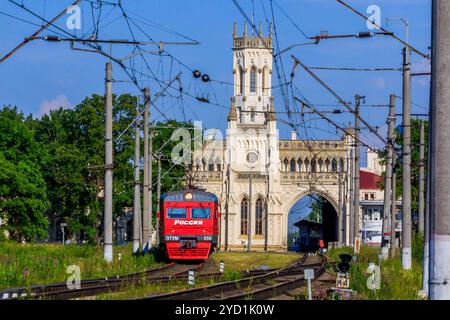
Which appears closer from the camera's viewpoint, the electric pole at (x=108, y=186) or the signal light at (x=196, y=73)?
the electric pole at (x=108, y=186)

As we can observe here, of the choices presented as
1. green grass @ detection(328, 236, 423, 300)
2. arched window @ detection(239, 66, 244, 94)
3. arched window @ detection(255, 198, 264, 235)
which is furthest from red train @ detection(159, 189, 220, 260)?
arched window @ detection(239, 66, 244, 94)

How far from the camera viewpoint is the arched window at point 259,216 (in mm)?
102812

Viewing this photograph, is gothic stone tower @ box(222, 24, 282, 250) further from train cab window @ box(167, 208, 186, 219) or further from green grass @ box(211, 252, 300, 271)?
train cab window @ box(167, 208, 186, 219)

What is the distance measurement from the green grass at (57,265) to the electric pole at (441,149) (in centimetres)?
1384

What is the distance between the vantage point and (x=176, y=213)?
42781 millimetres

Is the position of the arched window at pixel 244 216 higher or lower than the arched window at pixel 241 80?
lower

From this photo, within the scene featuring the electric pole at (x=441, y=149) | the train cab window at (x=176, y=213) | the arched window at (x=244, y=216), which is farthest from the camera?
the arched window at (x=244, y=216)

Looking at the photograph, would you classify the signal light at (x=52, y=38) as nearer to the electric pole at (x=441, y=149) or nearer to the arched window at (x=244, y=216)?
the electric pole at (x=441, y=149)

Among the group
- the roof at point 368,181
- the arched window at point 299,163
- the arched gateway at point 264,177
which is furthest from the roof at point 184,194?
the roof at point 368,181

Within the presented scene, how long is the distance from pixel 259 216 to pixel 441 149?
9006cm

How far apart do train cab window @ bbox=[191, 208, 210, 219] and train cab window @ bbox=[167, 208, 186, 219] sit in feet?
1.19

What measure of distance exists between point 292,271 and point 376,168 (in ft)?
439
